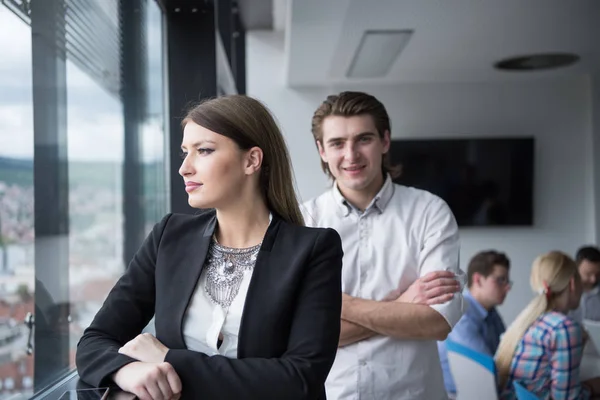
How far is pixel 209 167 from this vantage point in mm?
1281

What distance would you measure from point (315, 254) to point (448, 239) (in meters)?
0.79

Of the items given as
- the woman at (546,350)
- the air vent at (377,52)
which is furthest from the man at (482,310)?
the air vent at (377,52)

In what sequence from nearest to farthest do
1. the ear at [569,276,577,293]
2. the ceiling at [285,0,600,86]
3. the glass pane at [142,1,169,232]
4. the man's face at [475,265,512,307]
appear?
the glass pane at [142,1,169,232] → the ear at [569,276,577,293] → the man's face at [475,265,512,307] → the ceiling at [285,0,600,86]

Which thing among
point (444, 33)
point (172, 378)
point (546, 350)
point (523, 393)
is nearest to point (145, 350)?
point (172, 378)

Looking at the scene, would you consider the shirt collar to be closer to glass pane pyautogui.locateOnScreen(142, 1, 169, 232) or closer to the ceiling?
glass pane pyautogui.locateOnScreen(142, 1, 169, 232)

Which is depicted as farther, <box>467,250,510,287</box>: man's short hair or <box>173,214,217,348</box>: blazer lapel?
<box>467,250,510,287</box>: man's short hair

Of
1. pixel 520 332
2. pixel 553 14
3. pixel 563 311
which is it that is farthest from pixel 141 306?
pixel 553 14

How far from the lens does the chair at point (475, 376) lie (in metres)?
2.79

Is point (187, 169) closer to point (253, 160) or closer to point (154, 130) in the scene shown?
point (253, 160)

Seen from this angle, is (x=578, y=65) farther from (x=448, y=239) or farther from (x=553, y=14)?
(x=448, y=239)

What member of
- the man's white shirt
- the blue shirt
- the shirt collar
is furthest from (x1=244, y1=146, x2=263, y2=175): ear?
the blue shirt

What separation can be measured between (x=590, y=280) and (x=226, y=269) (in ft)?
14.8

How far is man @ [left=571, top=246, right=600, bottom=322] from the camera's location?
5.11m

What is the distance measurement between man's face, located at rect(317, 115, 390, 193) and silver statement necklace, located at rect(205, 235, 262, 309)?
2.39 feet
